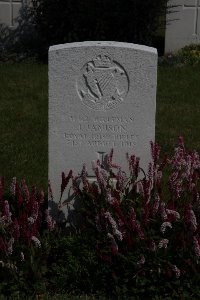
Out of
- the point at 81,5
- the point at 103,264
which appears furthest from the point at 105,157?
the point at 81,5

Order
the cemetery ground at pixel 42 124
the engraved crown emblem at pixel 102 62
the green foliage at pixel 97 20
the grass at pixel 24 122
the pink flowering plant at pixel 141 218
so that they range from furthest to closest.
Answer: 1. the green foliage at pixel 97 20
2. the grass at pixel 24 122
3. the engraved crown emblem at pixel 102 62
4. the cemetery ground at pixel 42 124
5. the pink flowering plant at pixel 141 218

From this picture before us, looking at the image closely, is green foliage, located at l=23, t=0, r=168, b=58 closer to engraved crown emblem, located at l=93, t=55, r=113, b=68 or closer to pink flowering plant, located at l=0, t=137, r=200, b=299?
engraved crown emblem, located at l=93, t=55, r=113, b=68

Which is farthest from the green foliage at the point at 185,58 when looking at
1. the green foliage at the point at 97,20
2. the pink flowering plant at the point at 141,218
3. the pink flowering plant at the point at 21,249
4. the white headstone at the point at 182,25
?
the pink flowering plant at the point at 21,249

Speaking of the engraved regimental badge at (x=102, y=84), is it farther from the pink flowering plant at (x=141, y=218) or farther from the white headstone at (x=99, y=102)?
the pink flowering plant at (x=141, y=218)

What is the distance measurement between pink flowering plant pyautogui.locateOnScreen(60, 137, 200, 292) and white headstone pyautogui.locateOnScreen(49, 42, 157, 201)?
5.0 inches

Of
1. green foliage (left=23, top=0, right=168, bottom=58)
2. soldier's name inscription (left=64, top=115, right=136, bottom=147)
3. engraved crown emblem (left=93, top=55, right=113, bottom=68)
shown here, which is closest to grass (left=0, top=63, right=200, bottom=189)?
green foliage (left=23, top=0, right=168, bottom=58)

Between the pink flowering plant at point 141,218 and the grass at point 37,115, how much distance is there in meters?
1.44

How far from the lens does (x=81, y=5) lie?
10.9 meters

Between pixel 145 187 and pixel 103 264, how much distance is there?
580 millimetres

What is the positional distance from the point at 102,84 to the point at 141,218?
972mm

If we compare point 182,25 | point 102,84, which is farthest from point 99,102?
point 182,25

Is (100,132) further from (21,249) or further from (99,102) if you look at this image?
(21,249)

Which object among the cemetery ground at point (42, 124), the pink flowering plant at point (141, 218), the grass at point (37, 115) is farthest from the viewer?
the grass at point (37, 115)

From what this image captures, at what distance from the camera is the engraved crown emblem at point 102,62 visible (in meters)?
4.62
